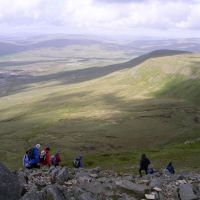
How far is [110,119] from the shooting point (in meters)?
196

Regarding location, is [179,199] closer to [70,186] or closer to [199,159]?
[70,186]

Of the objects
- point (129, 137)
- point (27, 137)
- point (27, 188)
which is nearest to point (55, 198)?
point (27, 188)

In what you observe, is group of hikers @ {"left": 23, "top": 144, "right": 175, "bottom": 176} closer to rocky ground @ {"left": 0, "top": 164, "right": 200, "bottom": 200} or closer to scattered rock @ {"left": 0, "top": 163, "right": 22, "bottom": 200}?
rocky ground @ {"left": 0, "top": 164, "right": 200, "bottom": 200}

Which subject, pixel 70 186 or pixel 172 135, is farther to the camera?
pixel 172 135

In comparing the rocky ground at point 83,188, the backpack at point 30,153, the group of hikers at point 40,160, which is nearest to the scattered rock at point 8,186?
the rocky ground at point 83,188

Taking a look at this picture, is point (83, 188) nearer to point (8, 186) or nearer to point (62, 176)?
point (62, 176)

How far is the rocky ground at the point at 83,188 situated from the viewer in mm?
27391

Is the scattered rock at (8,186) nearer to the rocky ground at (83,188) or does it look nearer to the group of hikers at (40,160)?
the rocky ground at (83,188)

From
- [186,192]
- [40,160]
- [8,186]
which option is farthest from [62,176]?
[40,160]

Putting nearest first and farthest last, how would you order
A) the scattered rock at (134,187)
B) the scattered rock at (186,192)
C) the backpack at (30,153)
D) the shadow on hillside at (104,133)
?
1. the scattered rock at (186,192)
2. the scattered rock at (134,187)
3. the backpack at (30,153)
4. the shadow on hillside at (104,133)

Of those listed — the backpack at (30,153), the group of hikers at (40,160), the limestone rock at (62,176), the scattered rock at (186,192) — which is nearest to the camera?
the scattered rock at (186,192)

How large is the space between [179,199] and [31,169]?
1546 centimetres

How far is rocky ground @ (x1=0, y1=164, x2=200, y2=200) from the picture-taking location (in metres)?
27.4

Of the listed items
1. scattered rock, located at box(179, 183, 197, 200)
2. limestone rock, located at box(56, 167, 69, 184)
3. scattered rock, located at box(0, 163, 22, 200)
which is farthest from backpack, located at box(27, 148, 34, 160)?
scattered rock, located at box(179, 183, 197, 200)
